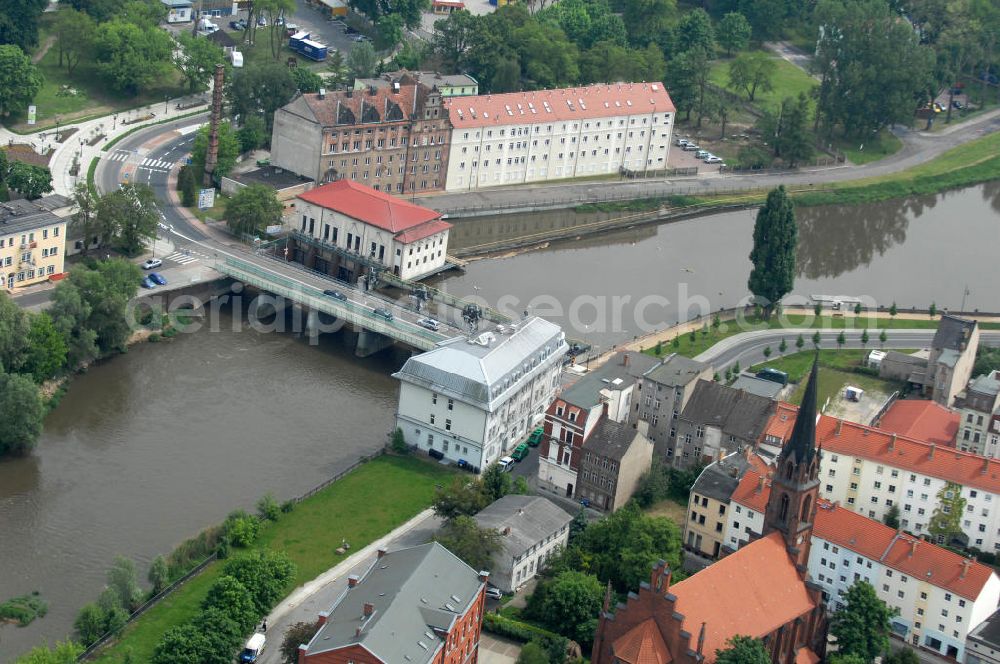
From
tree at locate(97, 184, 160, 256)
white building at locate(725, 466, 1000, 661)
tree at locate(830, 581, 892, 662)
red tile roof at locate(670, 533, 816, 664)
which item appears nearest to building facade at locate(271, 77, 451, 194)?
tree at locate(97, 184, 160, 256)

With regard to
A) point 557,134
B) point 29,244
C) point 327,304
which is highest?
point 557,134

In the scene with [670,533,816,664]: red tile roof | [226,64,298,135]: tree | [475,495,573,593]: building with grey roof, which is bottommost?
[475,495,573,593]: building with grey roof

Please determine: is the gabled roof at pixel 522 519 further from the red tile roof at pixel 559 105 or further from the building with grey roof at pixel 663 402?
the red tile roof at pixel 559 105

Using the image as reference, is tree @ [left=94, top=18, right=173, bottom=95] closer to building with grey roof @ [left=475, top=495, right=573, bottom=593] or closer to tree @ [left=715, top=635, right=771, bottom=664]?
building with grey roof @ [left=475, top=495, right=573, bottom=593]

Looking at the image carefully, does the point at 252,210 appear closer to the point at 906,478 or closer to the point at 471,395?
the point at 471,395

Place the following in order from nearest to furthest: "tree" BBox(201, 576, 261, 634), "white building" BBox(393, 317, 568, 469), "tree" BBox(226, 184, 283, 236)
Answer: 1. "tree" BBox(201, 576, 261, 634)
2. "white building" BBox(393, 317, 568, 469)
3. "tree" BBox(226, 184, 283, 236)

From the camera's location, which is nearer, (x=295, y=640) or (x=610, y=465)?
(x=295, y=640)

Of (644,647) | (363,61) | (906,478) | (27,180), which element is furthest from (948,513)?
(363,61)
